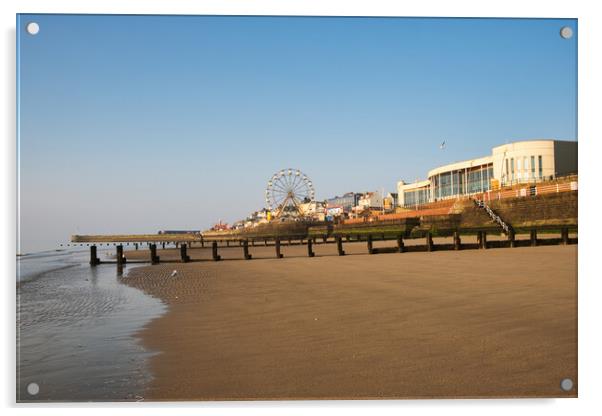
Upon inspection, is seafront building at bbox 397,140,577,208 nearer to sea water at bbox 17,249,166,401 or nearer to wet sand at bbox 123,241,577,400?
wet sand at bbox 123,241,577,400

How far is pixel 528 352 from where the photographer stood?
4336mm

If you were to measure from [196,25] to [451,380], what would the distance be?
3.77 metres

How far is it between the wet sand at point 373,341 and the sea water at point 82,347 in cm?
23

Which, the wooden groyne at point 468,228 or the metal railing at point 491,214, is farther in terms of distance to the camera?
the metal railing at point 491,214

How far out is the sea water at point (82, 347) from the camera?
4.17m

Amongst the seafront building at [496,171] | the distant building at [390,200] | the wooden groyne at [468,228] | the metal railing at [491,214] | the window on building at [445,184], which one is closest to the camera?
the wooden groyne at [468,228]

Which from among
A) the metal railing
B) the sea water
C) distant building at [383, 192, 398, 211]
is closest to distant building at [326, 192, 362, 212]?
distant building at [383, 192, 398, 211]

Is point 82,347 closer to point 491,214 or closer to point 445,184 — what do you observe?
point 491,214


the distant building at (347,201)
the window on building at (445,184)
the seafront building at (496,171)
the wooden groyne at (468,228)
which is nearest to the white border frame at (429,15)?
the wooden groyne at (468,228)

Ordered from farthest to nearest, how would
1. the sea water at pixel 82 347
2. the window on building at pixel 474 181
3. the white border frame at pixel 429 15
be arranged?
1. the window on building at pixel 474 181
2. the white border frame at pixel 429 15
3. the sea water at pixel 82 347

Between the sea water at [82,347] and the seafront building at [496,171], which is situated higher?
the seafront building at [496,171]

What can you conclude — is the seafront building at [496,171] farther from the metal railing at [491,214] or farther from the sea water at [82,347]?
the sea water at [82,347]

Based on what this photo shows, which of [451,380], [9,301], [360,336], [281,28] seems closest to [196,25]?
[281,28]

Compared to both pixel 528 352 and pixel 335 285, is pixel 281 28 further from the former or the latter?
pixel 335 285
